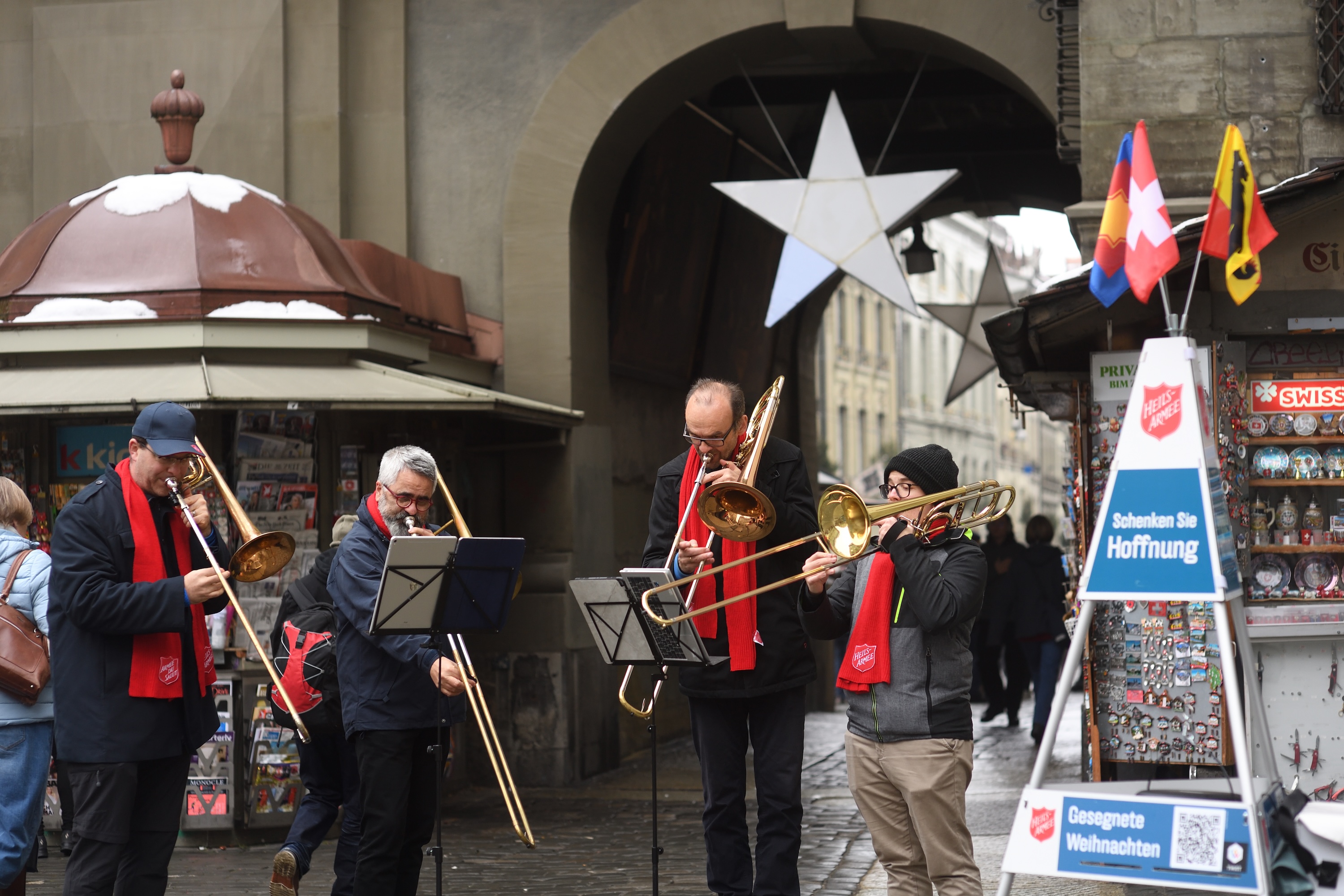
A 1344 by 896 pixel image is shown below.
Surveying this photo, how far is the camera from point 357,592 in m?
6.43

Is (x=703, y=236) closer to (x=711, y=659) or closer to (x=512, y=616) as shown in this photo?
(x=512, y=616)

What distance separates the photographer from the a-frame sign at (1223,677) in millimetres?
4715

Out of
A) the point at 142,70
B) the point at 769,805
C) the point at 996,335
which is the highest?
the point at 142,70

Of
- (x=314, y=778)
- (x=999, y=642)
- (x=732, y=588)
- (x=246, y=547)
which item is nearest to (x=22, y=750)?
(x=314, y=778)

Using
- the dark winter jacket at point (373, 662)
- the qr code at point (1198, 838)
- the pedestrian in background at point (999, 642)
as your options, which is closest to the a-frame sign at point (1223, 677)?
the qr code at point (1198, 838)

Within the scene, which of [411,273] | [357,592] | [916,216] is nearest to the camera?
[357,592]

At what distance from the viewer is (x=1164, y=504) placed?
503 cm

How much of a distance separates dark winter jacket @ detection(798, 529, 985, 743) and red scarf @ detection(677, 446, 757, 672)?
1.74 feet

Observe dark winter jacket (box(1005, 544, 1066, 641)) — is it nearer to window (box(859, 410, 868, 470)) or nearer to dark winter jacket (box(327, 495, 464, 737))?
dark winter jacket (box(327, 495, 464, 737))

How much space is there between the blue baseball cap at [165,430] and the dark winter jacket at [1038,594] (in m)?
9.70

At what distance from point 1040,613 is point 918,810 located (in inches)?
356

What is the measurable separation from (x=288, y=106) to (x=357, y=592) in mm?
6862

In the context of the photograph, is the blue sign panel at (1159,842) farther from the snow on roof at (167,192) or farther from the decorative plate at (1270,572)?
the snow on roof at (167,192)


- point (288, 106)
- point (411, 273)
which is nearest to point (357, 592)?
point (411, 273)
